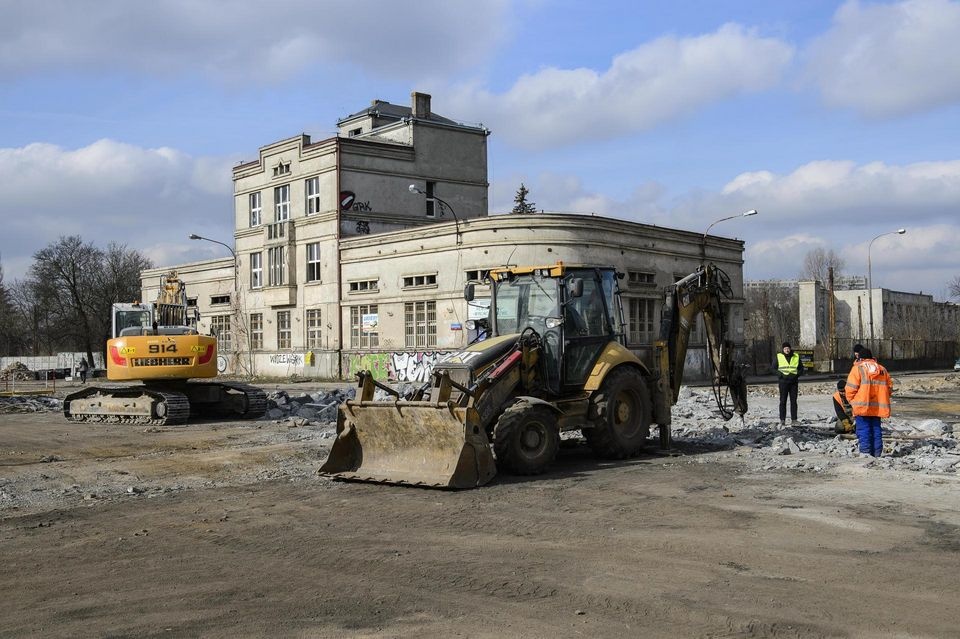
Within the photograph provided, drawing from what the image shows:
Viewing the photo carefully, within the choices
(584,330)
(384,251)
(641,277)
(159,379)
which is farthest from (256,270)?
(584,330)

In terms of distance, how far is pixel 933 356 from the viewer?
237ft

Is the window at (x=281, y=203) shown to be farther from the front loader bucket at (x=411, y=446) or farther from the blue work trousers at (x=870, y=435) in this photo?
the blue work trousers at (x=870, y=435)

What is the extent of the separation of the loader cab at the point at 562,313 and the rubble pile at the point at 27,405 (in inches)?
792

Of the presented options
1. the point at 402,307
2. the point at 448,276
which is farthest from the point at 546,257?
the point at 402,307

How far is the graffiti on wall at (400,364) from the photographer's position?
42531 millimetres

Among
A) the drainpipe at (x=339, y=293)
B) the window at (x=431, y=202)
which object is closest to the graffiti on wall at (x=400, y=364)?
the drainpipe at (x=339, y=293)

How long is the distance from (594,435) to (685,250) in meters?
33.2

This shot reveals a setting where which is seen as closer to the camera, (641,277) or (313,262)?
(641,277)

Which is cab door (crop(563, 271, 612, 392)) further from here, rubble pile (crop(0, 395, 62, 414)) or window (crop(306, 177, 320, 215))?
window (crop(306, 177, 320, 215))

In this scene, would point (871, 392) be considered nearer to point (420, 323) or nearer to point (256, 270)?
point (420, 323)

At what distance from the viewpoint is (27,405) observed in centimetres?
2983

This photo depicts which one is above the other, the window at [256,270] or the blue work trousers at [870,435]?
the window at [256,270]

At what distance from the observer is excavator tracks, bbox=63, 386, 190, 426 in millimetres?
22219

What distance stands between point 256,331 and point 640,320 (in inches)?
901
